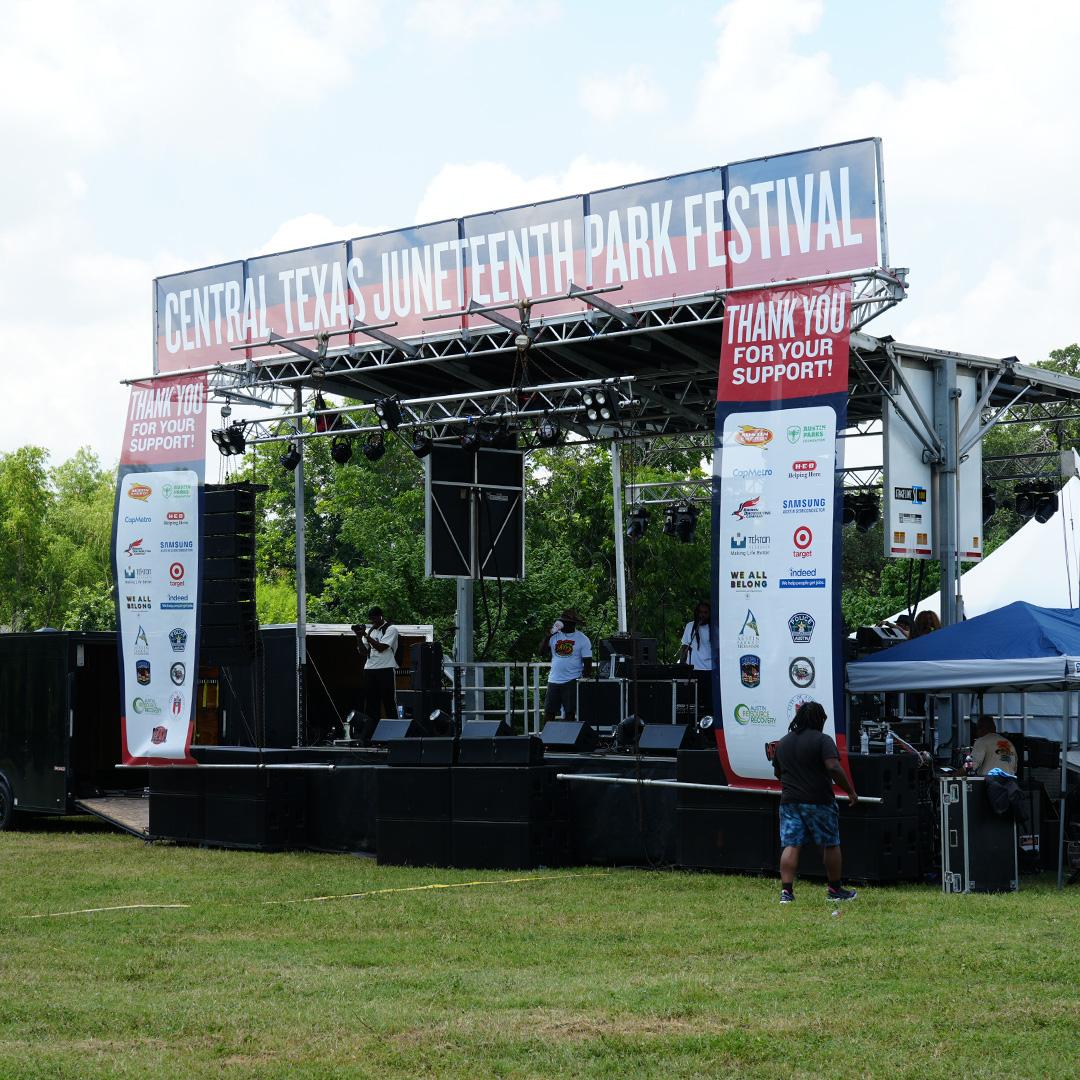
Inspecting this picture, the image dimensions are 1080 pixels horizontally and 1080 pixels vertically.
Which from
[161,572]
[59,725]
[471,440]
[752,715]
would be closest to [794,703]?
[752,715]

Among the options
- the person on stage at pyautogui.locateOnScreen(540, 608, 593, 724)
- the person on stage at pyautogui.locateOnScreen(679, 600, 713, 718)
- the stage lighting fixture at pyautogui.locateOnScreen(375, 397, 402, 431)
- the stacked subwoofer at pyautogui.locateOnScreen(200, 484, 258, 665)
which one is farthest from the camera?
the person on stage at pyautogui.locateOnScreen(540, 608, 593, 724)

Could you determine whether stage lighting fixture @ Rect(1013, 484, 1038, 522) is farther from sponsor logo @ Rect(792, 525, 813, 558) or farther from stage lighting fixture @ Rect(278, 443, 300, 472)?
sponsor logo @ Rect(792, 525, 813, 558)

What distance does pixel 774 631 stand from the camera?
1262 centimetres

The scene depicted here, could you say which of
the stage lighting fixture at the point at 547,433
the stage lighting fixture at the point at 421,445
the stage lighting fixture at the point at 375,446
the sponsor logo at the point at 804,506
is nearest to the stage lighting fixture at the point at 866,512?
the stage lighting fixture at the point at 547,433

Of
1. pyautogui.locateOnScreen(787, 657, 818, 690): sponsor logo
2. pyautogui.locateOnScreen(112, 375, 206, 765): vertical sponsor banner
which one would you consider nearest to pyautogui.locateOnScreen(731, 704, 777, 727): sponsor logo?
pyautogui.locateOnScreen(787, 657, 818, 690): sponsor logo

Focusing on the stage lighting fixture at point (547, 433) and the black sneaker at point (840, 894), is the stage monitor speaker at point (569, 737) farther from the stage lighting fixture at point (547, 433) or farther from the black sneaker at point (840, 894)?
the black sneaker at point (840, 894)

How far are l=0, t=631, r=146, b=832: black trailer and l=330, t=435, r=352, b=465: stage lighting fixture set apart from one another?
137 inches

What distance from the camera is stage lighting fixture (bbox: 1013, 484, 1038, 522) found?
2184cm

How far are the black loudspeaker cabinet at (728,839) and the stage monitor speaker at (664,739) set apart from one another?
3.14 ft

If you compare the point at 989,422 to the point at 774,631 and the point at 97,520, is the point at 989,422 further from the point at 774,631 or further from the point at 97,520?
the point at 97,520

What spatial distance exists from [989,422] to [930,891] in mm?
6436

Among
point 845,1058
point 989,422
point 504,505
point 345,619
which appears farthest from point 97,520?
point 845,1058

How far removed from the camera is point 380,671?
19906 mm

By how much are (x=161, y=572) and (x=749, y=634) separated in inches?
285
